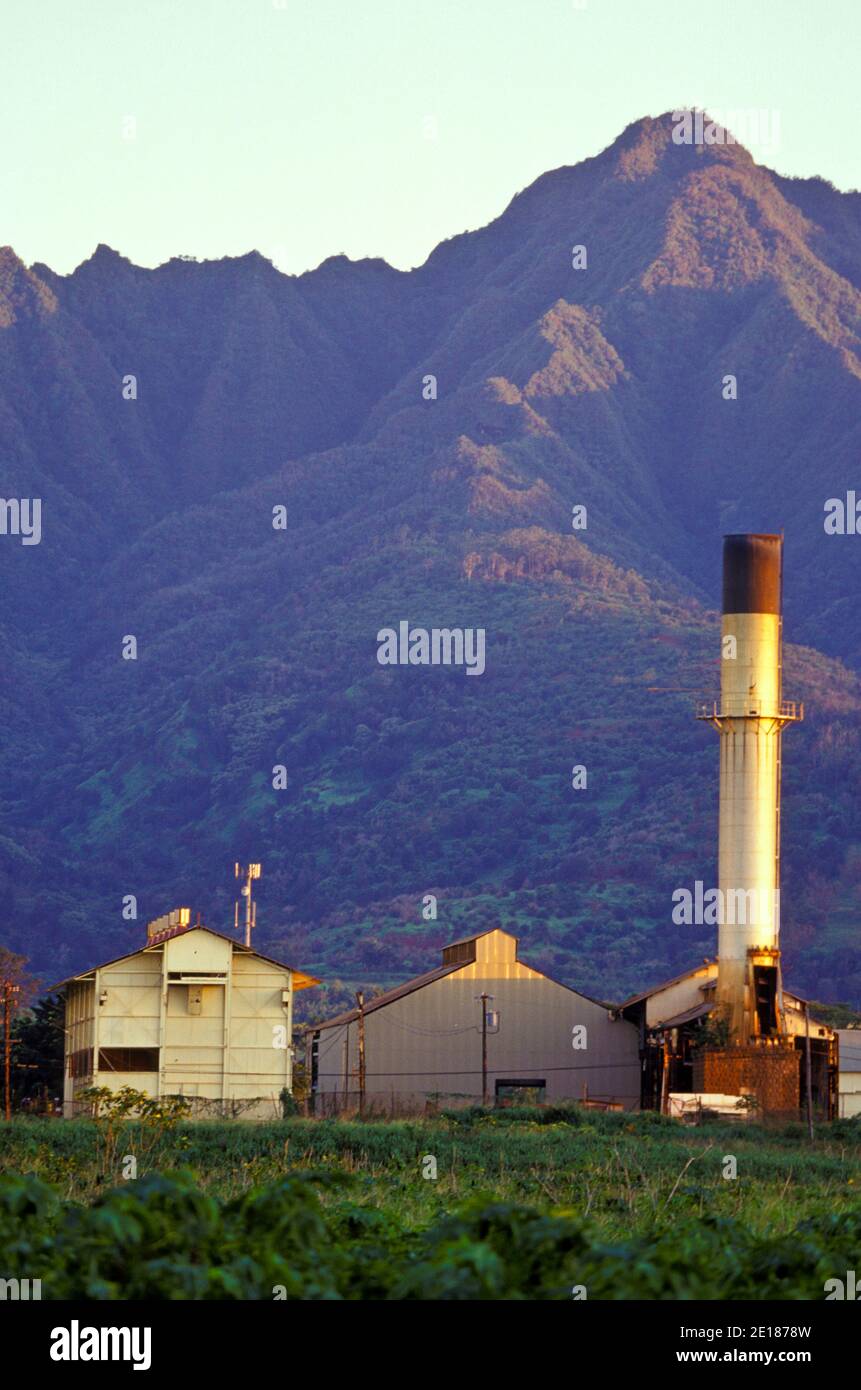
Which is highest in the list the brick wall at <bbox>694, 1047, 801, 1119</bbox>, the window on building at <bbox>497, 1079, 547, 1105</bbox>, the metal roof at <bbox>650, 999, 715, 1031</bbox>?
the metal roof at <bbox>650, 999, 715, 1031</bbox>

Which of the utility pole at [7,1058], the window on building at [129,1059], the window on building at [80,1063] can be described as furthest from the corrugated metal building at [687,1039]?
the utility pole at [7,1058]

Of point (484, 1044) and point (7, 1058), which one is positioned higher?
point (484, 1044)

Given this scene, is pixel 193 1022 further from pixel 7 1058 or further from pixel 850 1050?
pixel 850 1050

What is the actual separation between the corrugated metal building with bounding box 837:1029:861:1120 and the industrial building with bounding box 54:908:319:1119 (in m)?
20.6

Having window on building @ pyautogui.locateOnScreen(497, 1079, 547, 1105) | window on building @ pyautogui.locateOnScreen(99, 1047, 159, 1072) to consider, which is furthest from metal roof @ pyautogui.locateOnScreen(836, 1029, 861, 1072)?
window on building @ pyautogui.locateOnScreen(99, 1047, 159, 1072)

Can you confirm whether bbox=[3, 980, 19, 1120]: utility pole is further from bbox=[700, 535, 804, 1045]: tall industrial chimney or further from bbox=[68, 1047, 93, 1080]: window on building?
bbox=[700, 535, 804, 1045]: tall industrial chimney

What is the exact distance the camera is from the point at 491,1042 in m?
79.8

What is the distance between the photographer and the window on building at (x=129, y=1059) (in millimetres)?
69250

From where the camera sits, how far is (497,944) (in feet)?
269

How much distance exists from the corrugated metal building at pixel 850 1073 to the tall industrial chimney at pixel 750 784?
3.78 m

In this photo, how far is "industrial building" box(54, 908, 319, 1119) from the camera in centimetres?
6925

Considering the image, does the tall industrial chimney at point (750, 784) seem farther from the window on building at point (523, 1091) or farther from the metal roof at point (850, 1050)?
the window on building at point (523, 1091)

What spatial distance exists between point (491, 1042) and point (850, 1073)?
12955 mm

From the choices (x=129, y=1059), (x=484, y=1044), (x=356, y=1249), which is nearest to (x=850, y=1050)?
(x=484, y=1044)
